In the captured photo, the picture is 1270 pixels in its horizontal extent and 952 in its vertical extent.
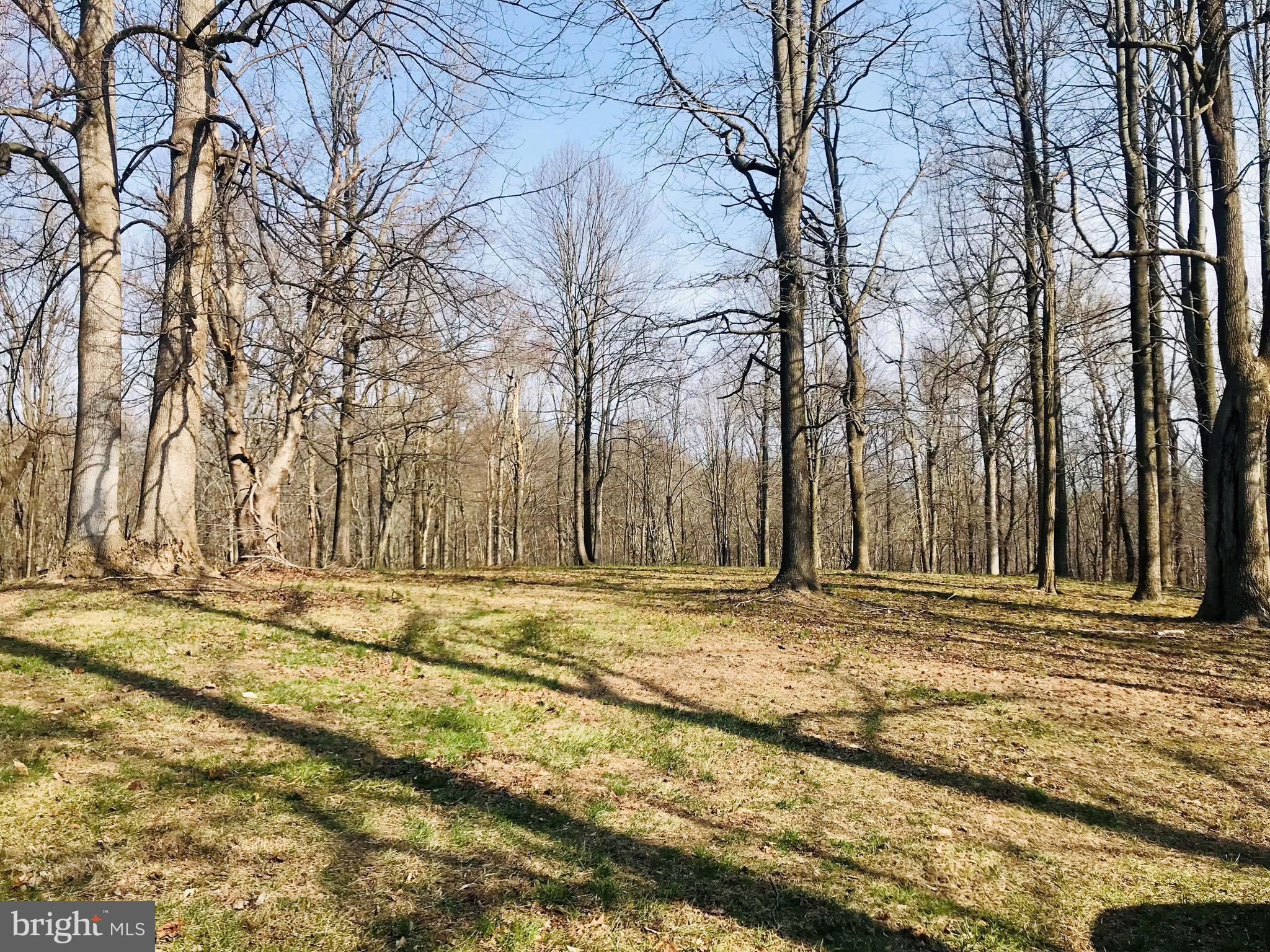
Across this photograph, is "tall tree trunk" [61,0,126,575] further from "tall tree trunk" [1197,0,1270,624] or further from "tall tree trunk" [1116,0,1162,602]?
"tall tree trunk" [1116,0,1162,602]

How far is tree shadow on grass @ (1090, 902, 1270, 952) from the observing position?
3.40m

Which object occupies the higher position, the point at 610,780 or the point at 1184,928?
the point at 610,780

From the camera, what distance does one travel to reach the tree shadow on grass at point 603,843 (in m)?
3.35

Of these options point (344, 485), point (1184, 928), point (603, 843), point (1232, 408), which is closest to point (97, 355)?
point (603, 843)

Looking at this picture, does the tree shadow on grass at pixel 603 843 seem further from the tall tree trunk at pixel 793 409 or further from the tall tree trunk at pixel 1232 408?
the tall tree trunk at pixel 1232 408

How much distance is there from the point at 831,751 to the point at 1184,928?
2282 millimetres

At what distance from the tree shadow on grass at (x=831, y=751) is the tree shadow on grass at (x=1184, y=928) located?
2.28 feet

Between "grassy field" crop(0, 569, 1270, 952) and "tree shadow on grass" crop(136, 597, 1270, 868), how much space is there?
34 millimetres

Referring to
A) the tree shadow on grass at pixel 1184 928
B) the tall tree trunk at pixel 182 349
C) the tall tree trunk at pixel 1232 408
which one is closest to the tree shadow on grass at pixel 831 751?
the tree shadow on grass at pixel 1184 928

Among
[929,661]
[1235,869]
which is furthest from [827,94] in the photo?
[1235,869]

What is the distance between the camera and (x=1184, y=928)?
354 cm

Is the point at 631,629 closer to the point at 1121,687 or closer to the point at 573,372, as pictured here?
the point at 1121,687

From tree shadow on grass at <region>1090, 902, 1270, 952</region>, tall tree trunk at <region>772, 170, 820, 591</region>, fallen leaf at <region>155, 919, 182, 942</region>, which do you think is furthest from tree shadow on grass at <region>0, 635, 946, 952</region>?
tall tree trunk at <region>772, 170, 820, 591</region>

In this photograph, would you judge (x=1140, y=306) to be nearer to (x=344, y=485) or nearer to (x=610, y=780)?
(x=610, y=780)
